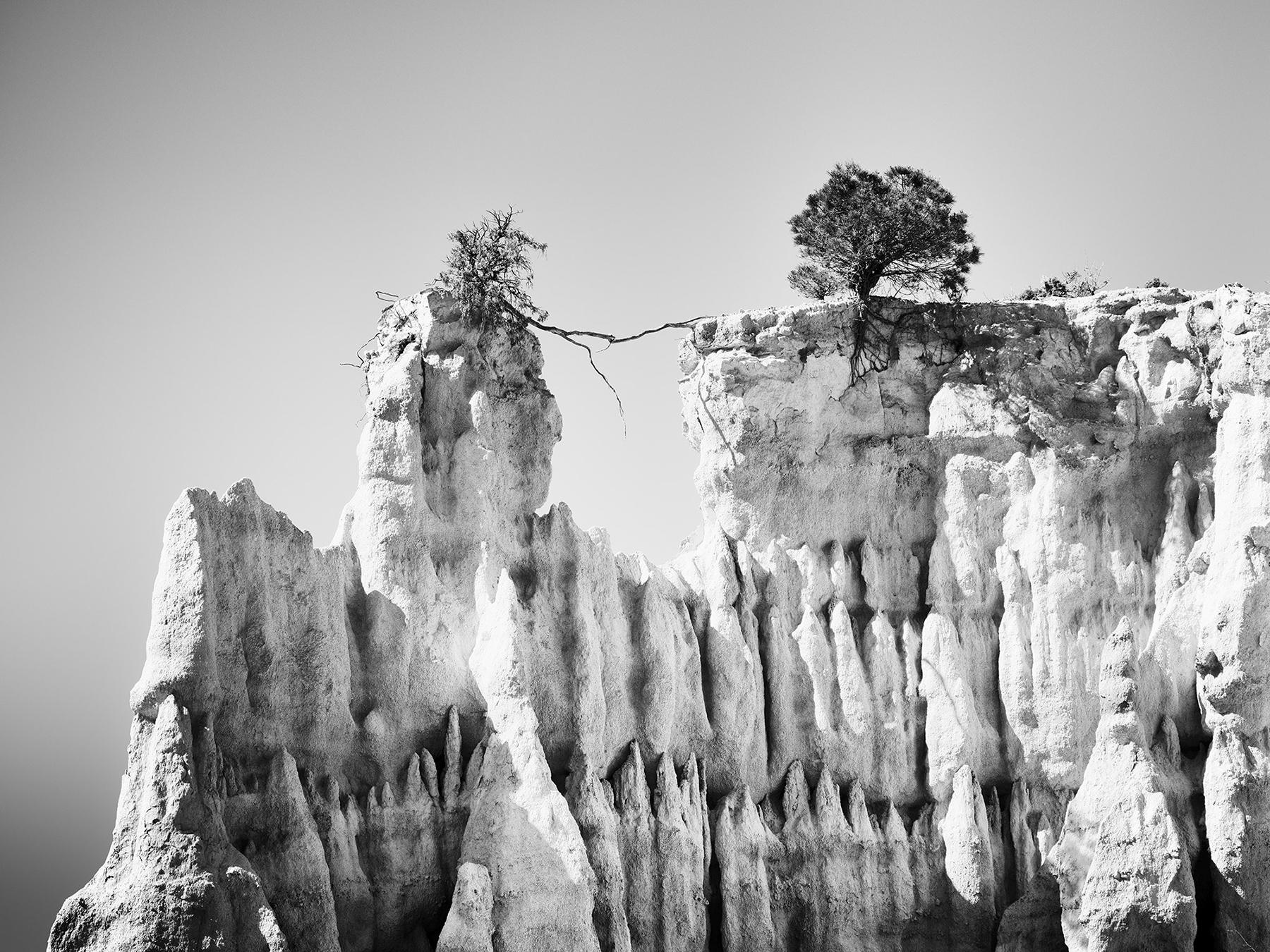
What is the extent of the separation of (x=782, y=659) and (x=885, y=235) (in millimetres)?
6427

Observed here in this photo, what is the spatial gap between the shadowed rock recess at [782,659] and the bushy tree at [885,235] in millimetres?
1010

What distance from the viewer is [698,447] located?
93.6ft

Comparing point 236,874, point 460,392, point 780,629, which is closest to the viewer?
point 236,874

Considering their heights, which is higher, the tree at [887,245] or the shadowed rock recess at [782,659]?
the tree at [887,245]

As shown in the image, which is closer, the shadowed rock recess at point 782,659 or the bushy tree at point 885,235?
the shadowed rock recess at point 782,659

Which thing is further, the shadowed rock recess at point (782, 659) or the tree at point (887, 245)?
the tree at point (887, 245)

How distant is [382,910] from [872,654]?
827 centimetres

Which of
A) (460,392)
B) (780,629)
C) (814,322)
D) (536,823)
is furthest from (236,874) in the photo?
(814,322)

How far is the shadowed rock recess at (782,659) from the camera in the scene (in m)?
22.9

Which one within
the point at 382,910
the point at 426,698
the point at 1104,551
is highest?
the point at 1104,551

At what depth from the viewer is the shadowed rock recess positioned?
2291cm

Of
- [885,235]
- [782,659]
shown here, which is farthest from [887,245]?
[782,659]

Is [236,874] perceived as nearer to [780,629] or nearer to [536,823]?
[536,823]

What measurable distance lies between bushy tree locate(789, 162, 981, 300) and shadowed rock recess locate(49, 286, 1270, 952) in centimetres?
101
